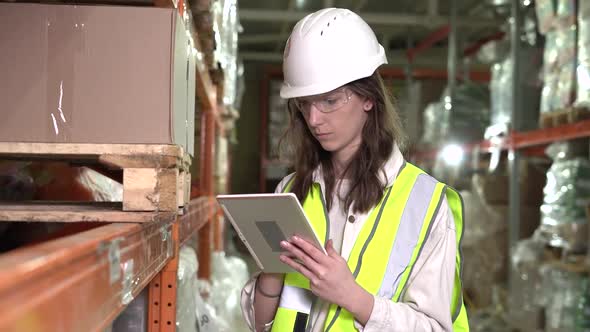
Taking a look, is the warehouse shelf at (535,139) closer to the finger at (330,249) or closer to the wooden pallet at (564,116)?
the wooden pallet at (564,116)

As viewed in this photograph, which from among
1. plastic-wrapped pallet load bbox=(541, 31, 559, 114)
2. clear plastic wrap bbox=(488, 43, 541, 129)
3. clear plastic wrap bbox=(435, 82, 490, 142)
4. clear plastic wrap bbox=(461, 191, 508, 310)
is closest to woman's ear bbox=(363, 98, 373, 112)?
plastic-wrapped pallet load bbox=(541, 31, 559, 114)

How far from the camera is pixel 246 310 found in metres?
2.11

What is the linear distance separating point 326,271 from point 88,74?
84 cm

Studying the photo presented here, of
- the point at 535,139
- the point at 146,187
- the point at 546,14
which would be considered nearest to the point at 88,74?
the point at 146,187

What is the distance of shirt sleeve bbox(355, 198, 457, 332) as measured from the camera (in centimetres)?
171

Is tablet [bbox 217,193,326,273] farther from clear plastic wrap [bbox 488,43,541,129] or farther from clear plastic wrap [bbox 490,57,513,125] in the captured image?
clear plastic wrap [bbox 490,57,513,125]

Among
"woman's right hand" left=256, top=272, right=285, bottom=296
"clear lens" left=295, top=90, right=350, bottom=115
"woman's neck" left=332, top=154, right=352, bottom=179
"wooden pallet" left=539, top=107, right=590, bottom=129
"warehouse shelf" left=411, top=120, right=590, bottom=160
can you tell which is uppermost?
"wooden pallet" left=539, top=107, right=590, bottom=129

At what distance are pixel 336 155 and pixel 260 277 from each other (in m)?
0.47

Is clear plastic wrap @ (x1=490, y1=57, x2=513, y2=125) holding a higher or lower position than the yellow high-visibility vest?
higher

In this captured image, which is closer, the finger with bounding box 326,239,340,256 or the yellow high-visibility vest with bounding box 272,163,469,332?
the finger with bounding box 326,239,340,256

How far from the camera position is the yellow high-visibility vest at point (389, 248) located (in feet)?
5.88

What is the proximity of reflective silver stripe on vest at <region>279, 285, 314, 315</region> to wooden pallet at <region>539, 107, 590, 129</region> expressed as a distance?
3.33 m

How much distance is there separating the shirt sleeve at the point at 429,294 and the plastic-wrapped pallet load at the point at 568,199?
328 cm

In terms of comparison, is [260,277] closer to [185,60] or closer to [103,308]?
[185,60]
